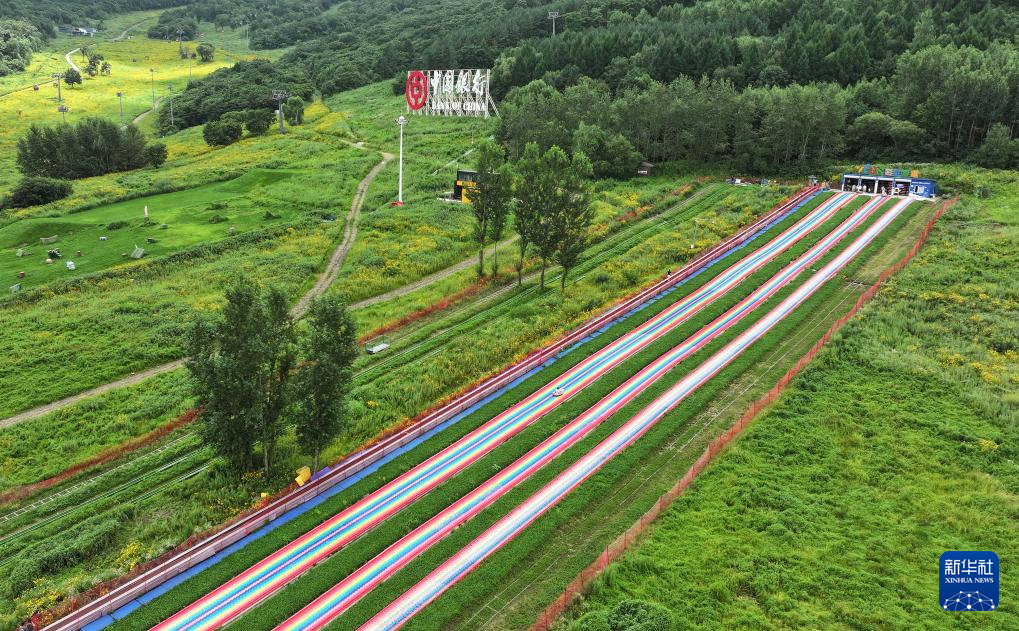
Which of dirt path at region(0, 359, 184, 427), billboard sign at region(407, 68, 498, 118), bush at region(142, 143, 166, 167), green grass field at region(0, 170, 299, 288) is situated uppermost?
billboard sign at region(407, 68, 498, 118)

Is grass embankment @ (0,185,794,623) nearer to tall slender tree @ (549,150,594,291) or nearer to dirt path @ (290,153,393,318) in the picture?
tall slender tree @ (549,150,594,291)

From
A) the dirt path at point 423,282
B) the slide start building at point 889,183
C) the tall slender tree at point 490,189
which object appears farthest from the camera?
the slide start building at point 889,183

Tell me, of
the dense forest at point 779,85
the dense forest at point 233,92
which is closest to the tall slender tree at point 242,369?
the dense forest at point 779,85

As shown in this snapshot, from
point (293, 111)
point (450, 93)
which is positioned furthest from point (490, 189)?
point (293, 111)

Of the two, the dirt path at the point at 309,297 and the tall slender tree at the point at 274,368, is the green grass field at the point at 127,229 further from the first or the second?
the tall slender tree at the point at 274,368

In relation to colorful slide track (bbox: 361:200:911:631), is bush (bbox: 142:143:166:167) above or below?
above

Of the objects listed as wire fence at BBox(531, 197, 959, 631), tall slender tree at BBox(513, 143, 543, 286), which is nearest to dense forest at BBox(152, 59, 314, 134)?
tall slender tree at BBox(513, 143, 543, 286)

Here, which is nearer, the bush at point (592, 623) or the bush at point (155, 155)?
the bush at point (592, 623)

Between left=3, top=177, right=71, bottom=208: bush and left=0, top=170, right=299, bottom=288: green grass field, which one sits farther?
left=3, top=177, right=71, bottom=208: bush
